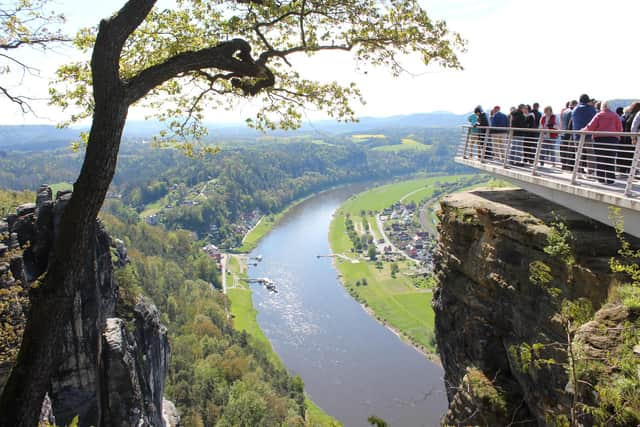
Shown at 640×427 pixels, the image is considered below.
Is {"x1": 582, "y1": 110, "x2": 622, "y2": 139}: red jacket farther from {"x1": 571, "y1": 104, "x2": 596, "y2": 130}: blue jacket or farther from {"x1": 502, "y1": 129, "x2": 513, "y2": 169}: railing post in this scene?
{"x1": 502, "y1": 129, "x2": 513, "y2": 169}: railing post

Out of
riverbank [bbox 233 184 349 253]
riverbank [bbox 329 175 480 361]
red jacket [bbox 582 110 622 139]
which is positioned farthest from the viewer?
riverbank [bbox 233 184 349 253]

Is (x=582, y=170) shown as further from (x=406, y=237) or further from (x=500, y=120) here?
(x=406, y=237)

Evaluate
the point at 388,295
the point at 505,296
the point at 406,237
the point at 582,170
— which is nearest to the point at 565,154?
the point at 582,170

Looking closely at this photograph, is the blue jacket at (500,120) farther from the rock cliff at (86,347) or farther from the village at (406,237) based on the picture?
the village at (406,237)

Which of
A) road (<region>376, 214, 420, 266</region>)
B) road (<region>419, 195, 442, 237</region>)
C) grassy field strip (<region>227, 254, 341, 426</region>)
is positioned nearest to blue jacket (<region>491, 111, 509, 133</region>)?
grassy field strip (<region>227, 254, 341, 426</region>)

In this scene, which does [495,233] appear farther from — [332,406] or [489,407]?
[332,406]

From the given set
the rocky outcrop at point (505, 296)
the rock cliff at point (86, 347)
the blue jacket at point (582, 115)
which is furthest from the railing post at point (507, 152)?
the rock cliff at point (86, 347)
